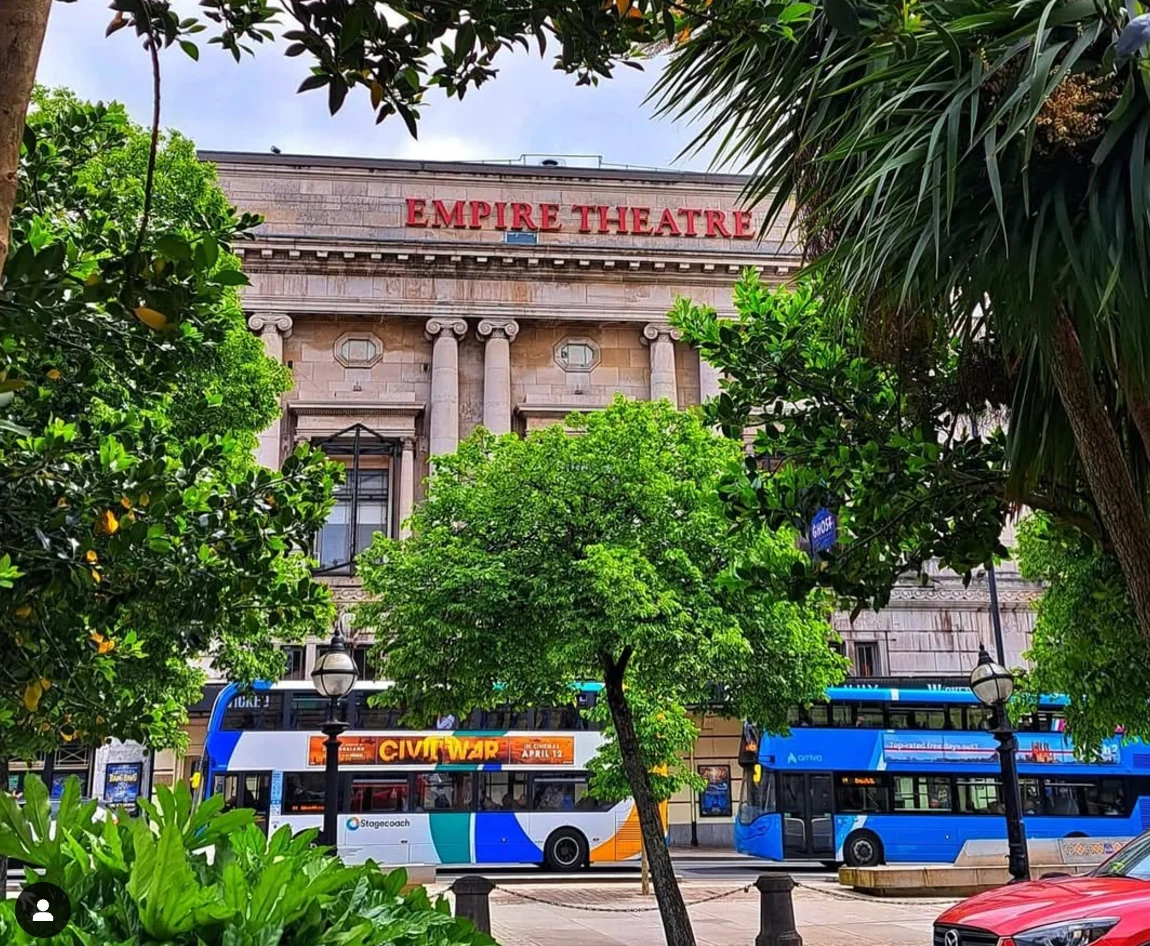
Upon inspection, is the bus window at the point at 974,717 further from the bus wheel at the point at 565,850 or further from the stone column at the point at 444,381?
the stone column at the point at 444,381

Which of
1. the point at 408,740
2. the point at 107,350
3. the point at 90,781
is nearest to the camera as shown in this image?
the point at 107,350

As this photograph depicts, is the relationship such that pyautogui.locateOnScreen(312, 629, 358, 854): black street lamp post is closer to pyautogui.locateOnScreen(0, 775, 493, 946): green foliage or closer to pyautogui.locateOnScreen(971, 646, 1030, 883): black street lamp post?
pyautogui.locateOnScreen(971, 646, 1030, 883): black street lamp post

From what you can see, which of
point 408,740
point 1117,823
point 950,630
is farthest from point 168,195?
point 950,630

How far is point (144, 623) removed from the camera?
25.6 feet

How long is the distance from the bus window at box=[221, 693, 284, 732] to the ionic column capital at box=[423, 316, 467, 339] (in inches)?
572

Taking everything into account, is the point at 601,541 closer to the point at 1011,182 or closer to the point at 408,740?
the point at 1011,182

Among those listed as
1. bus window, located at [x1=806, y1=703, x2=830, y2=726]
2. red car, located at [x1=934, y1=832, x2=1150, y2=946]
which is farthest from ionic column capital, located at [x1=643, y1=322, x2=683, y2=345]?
red car, located at [x1=934, y1=832, x2=1150, y2=946]

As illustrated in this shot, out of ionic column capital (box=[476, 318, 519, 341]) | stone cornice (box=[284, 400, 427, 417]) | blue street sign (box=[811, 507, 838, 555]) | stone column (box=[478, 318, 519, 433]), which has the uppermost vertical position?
ionic column capital (box=[476, 318, 519, 341])

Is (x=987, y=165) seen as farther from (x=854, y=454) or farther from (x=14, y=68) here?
(x=854, y=454)

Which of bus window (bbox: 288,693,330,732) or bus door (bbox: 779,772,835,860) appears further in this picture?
bus door (bbox: 779,772,835,860)

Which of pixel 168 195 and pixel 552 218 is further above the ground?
pixel 552 218

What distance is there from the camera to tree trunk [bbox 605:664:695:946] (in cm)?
1079

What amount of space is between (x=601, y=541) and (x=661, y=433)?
1926 millimetres

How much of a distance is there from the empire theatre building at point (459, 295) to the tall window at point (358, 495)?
0.20 ft
